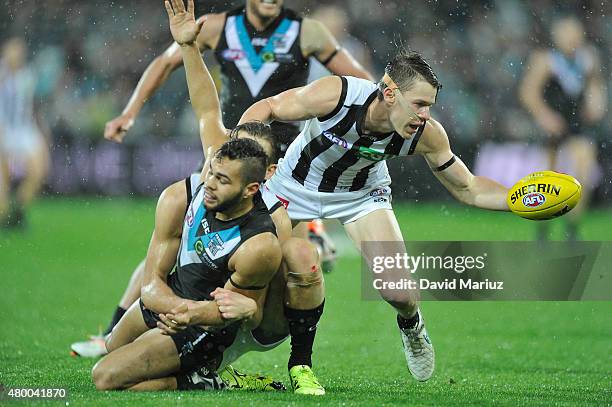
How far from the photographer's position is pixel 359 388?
5.18 m

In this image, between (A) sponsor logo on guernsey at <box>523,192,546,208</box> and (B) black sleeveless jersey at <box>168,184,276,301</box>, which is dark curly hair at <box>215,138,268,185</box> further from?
(A) sponsor logo on guernsey at <box>523,192,546,208</box>

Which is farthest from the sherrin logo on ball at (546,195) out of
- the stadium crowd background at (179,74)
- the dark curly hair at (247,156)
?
the stadium crowd background at (179,74)

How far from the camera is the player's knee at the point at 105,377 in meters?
4.81

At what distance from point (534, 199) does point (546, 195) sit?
0.07m

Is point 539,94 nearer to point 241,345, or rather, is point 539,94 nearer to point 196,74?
point 196,74

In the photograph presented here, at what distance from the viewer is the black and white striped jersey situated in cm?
541

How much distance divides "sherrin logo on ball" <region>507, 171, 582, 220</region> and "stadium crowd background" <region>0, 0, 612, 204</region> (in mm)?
6030

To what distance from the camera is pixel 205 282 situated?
4848 mm

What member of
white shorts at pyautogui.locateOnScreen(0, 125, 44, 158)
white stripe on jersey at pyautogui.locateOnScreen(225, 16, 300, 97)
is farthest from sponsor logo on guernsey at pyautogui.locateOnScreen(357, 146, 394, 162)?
white shorts at pyautogui.locateOnScreen(0, 125, 44, 158)

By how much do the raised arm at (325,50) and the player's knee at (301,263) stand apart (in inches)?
91.7

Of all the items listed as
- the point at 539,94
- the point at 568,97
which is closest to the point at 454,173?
the point at 539,94

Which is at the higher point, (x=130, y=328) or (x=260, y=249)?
(x=260, y=249)

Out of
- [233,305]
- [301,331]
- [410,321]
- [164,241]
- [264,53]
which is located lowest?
[410,321]

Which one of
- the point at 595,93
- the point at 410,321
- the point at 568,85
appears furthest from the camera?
the point at 595,93
